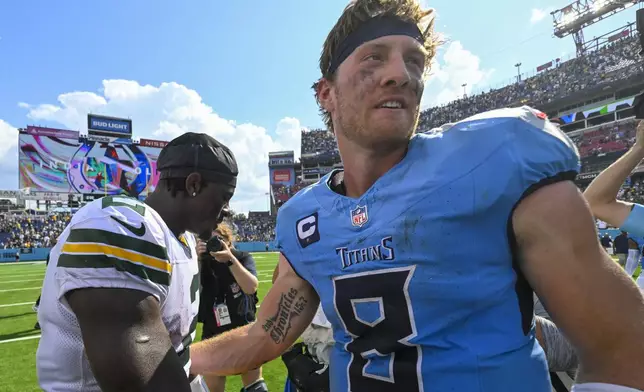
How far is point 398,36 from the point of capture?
1600 millimetres

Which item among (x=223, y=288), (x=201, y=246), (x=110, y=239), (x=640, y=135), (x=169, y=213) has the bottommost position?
(x=223, y=288)

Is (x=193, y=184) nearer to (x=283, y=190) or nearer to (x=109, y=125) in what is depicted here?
(x=109, y=125)

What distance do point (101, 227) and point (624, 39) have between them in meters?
52.7

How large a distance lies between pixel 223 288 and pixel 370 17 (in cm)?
387

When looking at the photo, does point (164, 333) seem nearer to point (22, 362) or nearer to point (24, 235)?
point (22, 362)

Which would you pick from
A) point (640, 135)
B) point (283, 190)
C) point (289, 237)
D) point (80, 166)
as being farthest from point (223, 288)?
point (283, 190)

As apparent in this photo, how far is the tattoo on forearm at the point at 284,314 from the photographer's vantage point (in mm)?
1826

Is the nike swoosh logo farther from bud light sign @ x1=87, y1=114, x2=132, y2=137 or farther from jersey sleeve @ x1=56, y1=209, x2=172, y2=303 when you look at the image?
bud light sign @ x1=87, y1=114, x2=132, y2=137

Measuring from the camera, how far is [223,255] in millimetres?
4555

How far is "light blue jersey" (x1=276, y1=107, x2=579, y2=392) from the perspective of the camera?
3.79 ft

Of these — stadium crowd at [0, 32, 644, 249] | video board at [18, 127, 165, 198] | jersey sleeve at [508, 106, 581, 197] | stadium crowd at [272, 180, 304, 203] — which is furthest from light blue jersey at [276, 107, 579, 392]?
stadium crowd at [272, 180, 304, 203]

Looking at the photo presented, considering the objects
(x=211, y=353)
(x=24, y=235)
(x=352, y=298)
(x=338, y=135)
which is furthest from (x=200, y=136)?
(x=24, y=235)

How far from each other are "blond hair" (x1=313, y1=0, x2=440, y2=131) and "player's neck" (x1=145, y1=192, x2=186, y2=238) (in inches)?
39.3

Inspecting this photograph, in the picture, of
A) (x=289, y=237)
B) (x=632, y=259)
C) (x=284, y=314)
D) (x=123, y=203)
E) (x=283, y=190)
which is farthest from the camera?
(x=283, y=190)
